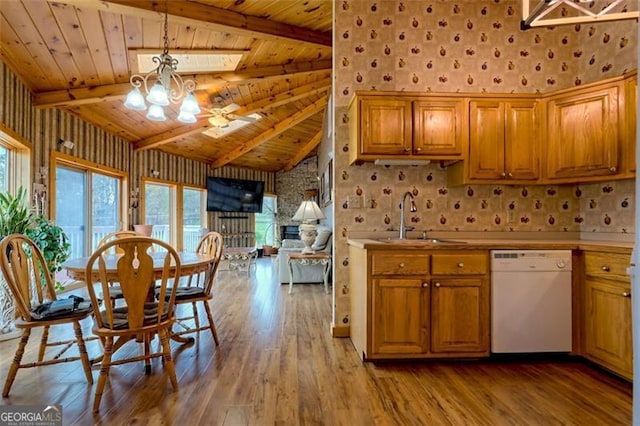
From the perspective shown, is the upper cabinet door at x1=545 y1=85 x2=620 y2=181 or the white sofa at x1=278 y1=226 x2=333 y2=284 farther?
the white sofa at x1=278 y1=226 x2=333 y2=284

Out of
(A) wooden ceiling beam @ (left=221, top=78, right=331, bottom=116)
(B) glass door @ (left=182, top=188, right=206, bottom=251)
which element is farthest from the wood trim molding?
(B) glass door @ (left=182, top=188, right=206, bottom=251)

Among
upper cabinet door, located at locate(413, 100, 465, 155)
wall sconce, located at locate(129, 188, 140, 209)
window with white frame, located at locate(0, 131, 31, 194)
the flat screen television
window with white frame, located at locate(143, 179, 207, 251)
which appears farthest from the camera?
the flat screen television

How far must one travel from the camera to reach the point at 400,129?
113 inches

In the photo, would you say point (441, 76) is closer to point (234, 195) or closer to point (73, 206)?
point (73, 206)

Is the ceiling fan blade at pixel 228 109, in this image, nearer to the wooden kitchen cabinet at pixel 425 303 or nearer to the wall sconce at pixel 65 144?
the wall sconce at pixel 65 144

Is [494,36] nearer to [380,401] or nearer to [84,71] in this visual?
[380,401]

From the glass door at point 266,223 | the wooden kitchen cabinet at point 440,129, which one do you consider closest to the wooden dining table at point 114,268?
the wooden kitchen cabinet at point 440,129

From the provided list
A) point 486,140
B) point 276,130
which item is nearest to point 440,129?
point 486,140

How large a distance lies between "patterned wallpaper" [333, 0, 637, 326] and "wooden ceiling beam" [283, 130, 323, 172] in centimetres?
555

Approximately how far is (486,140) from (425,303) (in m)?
1.47

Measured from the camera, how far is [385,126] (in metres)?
2.87

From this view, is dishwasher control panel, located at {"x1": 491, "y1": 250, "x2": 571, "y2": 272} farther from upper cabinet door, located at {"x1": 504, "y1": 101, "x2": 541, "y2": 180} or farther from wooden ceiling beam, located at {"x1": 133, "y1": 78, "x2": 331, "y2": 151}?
wooden ceiling beam, located at {"x1": 133, "y1": 78, "x2": 331, "y2": 151}

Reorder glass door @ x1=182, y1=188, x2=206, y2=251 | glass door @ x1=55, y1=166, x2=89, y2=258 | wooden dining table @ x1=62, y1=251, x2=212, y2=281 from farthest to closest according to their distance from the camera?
glass door @ x1=182, y1=188, x2=206, y2=251 < glass door @ x1=55, y1=166, x2=89, y2=258 < wooden dining table @ x1=62, y1=251, x2=212, y2=281

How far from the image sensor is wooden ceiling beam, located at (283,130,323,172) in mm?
9062
